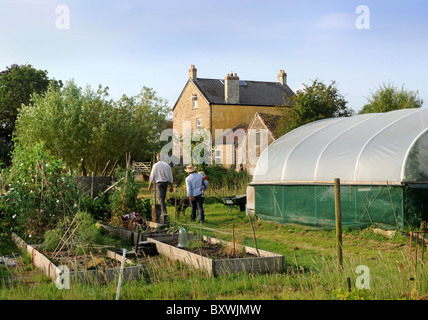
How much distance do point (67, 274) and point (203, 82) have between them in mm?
31939

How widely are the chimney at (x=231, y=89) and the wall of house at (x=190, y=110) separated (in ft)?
5.74

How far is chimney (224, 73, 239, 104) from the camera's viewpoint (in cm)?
3544

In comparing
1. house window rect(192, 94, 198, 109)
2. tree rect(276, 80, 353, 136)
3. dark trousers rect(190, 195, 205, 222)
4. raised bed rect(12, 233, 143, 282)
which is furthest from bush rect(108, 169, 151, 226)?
house window rect(192, 94, 198, 109)

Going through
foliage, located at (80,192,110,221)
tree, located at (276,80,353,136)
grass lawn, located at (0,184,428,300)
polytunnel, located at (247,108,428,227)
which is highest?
tree, located at (276,80,353,136)

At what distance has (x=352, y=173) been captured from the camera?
11.5 meters

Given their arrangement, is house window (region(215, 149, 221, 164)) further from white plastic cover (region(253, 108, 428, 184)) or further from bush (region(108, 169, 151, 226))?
bush (region(108, 169, 151, 226))

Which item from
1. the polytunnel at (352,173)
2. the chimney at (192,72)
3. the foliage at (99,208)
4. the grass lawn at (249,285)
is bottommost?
the grass lawn at (249,285)

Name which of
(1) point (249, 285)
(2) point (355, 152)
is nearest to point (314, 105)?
(2) point (355, 152)

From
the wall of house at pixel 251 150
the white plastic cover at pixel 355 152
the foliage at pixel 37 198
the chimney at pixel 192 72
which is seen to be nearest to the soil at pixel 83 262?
the foliage at pixel 37 198

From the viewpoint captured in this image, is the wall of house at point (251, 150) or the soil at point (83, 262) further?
the wall of house at point (251, 150)

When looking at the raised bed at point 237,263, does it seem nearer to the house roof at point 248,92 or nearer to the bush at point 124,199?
the bush at point 124,199

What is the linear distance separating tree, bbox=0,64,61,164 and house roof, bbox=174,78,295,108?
45.3 feet

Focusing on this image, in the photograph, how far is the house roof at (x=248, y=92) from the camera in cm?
3578

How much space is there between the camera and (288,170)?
1337 cm
